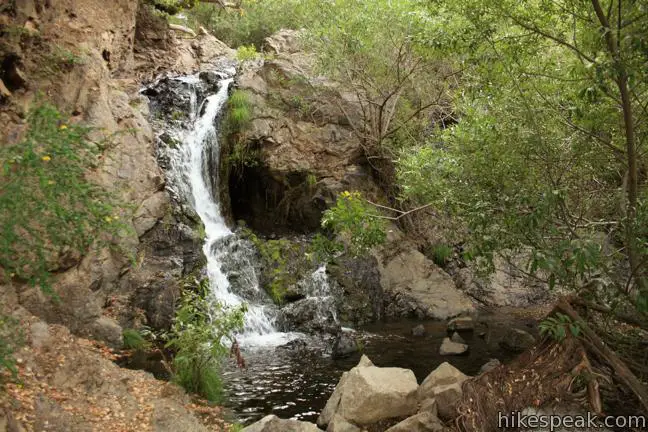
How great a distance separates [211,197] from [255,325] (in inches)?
205

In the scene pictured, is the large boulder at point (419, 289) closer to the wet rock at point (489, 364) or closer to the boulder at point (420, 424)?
the wet rock at point (489, 364)

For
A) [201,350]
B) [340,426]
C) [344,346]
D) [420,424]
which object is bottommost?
[344,346]

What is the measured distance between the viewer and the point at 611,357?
6070mm

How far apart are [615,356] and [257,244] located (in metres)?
11.3

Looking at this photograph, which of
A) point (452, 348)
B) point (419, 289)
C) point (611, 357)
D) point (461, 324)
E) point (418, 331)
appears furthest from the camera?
point (419, 289)

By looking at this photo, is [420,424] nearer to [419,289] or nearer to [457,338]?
[457,338]

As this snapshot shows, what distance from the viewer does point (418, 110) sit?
1778cm

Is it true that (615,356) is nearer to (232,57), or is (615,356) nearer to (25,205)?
(25,205)

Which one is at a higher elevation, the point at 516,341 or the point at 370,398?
the point at 370,398

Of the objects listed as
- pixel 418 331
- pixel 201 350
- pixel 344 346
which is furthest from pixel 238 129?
pixel 201 350

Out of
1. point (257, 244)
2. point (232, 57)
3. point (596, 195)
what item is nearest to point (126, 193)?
point (257, 244)

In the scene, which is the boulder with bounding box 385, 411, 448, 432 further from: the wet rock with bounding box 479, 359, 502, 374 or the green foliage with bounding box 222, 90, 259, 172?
the green foliage with bounding box 222, 90, 259, 172

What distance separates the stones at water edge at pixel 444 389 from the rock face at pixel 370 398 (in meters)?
0.19

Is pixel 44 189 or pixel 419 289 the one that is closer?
pixel 44 189
